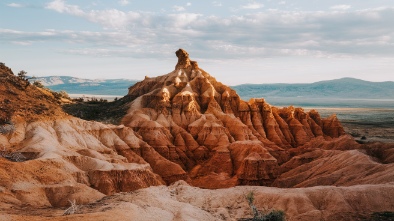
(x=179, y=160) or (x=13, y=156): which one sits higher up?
(x=13, y=156)

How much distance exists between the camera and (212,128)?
100 m

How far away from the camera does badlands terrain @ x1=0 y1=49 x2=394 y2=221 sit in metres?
49.2

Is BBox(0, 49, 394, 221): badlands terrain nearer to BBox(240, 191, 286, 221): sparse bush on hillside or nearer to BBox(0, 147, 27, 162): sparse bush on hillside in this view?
BBox(0, 147, 27, 162): sparse bush on hillside

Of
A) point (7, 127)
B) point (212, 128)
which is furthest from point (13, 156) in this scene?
point (212, 128)

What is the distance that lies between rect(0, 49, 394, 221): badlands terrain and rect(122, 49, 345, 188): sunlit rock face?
0.29 m

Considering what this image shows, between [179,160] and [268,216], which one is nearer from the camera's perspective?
[268,216]

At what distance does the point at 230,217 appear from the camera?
50.8 meters

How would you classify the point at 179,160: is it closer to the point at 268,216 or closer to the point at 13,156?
the point at 13,156

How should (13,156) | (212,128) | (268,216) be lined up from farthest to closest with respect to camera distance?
(212,128) → (13,156) → (268,216)

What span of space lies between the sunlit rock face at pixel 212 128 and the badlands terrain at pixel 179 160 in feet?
0.96

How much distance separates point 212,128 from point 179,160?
43.1ft

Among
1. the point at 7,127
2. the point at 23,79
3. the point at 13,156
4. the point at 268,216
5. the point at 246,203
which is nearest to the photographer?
the point at 268,216

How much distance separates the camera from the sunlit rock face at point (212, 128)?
83875 millimetres

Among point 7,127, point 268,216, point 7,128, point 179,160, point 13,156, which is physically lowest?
point 179,160
